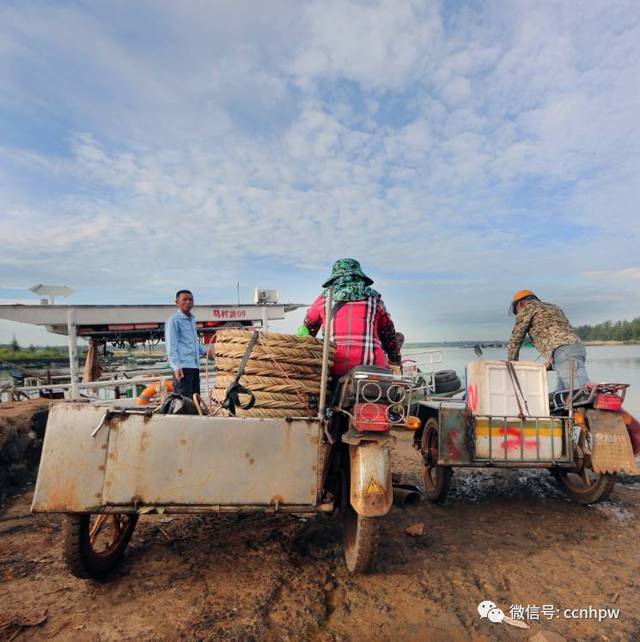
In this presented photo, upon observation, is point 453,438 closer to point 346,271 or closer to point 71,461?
point 346,271

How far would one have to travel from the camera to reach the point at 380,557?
324 centimetres

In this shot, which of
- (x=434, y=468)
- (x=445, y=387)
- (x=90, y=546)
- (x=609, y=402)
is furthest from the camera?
(x=445, y=387)

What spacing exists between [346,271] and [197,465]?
1855 mm

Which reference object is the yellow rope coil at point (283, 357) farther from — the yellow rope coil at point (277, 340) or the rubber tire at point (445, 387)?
the rubber tire at point (445, 387)

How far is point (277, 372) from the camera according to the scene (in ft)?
9.32

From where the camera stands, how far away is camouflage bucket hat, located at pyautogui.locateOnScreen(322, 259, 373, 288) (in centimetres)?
357

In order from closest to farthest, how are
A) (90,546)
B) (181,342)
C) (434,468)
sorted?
(90,546)
(434,468)
(181,342)

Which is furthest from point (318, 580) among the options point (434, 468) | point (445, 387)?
point (445, 387)

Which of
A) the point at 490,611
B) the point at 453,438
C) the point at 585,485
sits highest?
the point at 453,438

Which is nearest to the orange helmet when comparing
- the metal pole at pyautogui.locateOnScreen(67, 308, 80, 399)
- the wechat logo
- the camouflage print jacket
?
the camouflage print jacket

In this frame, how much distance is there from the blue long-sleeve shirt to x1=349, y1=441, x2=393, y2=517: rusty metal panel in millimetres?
3078

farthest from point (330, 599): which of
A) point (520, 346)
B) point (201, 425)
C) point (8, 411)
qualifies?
point (8, 411)

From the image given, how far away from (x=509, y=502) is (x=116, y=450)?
Answer: 13.2 ft

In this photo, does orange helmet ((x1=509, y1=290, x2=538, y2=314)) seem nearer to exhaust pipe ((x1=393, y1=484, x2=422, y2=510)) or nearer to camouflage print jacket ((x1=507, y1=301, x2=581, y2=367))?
camouflage print jacket ((x1=507, y1=301, x2=581, y2=367))
